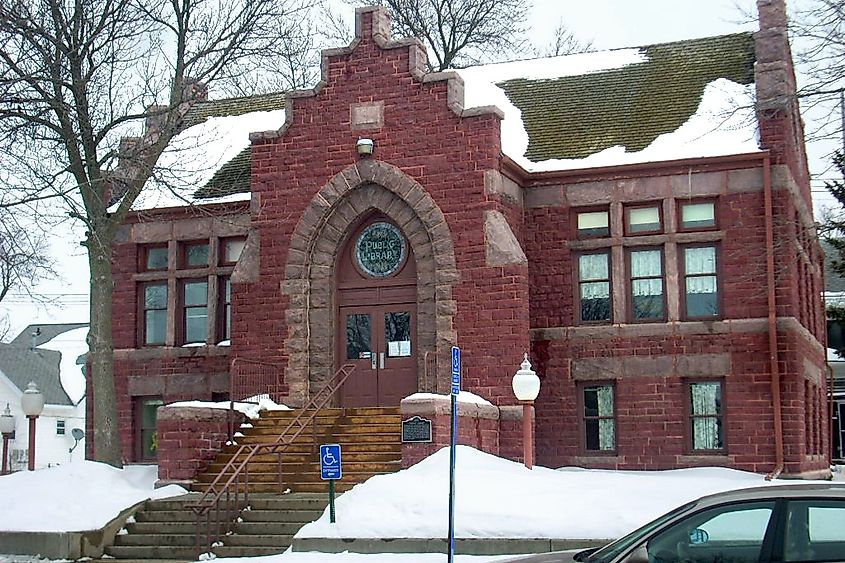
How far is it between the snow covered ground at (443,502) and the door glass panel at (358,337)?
175 inches

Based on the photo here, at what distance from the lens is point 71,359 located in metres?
59.2

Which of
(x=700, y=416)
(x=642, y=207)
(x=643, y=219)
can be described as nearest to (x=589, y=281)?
(x=643, y=219)

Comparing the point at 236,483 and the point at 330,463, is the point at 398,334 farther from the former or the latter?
the point at 330,463

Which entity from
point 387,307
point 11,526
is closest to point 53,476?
point 11,526

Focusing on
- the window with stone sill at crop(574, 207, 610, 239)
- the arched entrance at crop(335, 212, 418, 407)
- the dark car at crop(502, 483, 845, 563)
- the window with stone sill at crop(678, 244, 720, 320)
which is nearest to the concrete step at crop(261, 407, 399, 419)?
the arched entrance at crop(335, 212, 418, 407)

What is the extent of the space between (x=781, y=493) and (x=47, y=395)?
163 feet

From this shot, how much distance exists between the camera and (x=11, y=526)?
17922 mm

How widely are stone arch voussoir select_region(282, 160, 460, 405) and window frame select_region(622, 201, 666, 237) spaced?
356cm

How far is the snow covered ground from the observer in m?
15.5

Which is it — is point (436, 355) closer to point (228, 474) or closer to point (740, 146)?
point (228, 474)

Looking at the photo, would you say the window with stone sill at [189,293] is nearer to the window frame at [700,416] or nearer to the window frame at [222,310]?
the window frame at [222,310]

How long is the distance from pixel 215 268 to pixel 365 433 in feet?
22.8

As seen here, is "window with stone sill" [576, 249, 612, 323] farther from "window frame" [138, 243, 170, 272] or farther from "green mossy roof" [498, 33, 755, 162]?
"window frame" [138, 243, 170, 272]

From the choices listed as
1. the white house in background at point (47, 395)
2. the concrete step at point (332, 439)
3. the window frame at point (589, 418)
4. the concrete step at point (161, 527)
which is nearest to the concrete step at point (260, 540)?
the concrete step at point (161, 527)
